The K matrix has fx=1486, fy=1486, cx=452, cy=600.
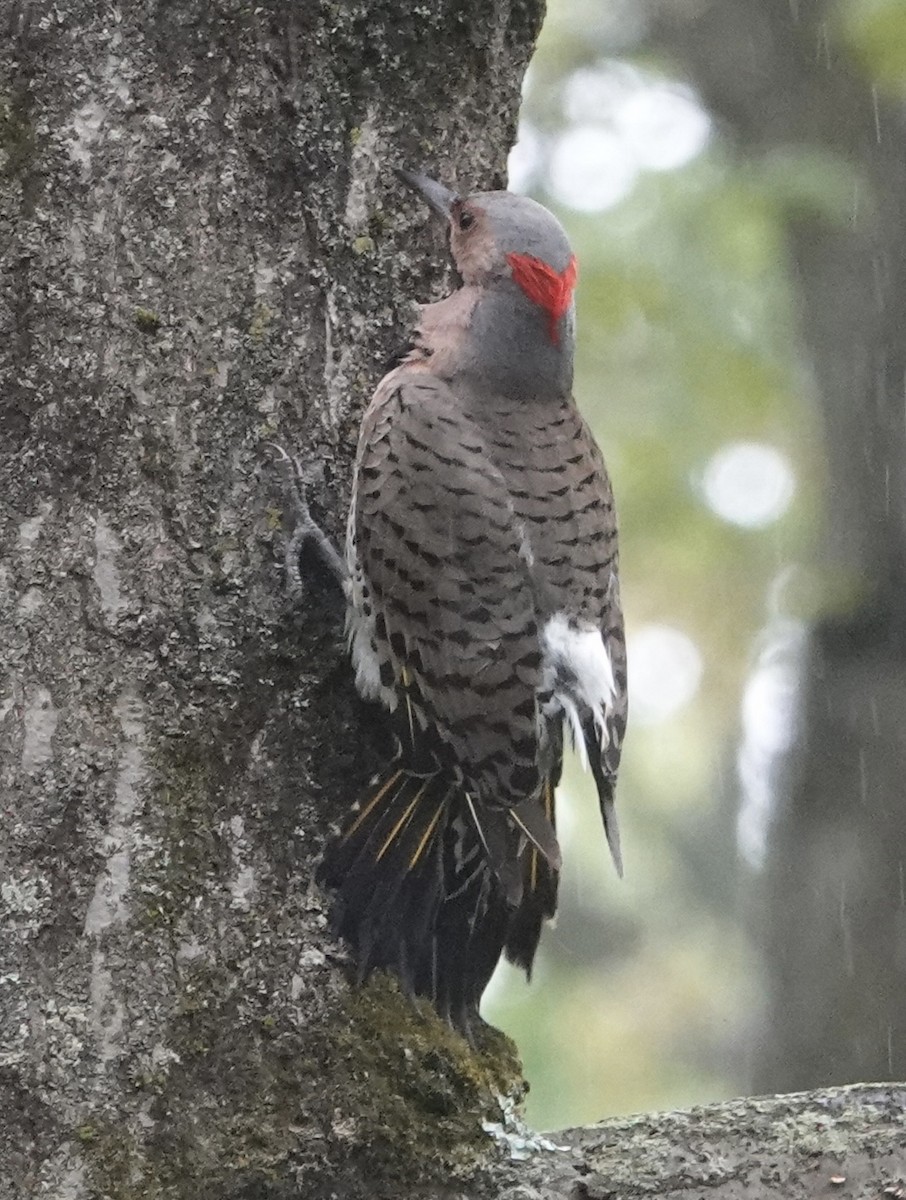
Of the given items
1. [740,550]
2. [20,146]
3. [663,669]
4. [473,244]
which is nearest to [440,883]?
[473,244]

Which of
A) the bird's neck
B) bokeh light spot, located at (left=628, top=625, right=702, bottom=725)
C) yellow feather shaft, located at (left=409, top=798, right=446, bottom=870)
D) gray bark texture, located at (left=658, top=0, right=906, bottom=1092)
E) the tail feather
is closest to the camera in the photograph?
yellow feather shaft, located at (left=409, top=798, right=446, bottom=870)

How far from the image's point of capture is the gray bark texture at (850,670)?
4027mm

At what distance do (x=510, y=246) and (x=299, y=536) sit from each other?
707mm

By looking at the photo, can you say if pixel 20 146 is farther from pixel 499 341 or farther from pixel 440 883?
pixel 440 883

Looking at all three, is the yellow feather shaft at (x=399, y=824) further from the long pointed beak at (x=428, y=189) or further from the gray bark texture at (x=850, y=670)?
the gray bark texture at (x=850, y=670)

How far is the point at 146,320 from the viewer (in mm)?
2344

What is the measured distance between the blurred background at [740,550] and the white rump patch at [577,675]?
71.1 inches

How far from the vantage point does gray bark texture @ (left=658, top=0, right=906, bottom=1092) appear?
403 centimetres

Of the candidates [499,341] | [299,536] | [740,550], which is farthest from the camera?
[740,550]

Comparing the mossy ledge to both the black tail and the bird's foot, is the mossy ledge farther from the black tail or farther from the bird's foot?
the bird's foot

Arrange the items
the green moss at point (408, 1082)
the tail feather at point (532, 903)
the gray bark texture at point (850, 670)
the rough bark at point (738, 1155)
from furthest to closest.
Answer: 1. the gray bark texture at point (850, 670)
2. the tail feather at point (532, 903)
3. the green moss at point (408, 1082)
4. the rough bark at point (738, 1155)

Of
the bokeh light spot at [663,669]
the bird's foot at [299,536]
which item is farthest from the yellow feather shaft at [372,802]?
the bokeh light spot at [663,669]

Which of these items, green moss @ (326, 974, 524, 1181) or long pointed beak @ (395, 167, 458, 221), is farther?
long pointed beak @ (395, 167, 458, 221)

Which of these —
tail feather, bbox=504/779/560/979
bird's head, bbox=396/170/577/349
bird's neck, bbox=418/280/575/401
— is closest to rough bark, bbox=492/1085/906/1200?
tail feather, bbox=504/779/560/979
